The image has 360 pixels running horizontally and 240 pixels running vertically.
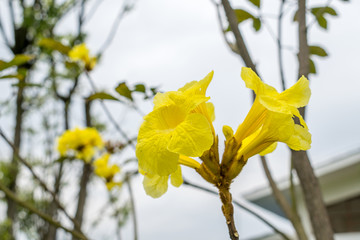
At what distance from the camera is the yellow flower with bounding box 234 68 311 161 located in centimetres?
58

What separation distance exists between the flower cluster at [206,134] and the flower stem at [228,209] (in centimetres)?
1

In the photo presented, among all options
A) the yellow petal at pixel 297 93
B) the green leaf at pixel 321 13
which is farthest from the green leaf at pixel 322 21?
the yellow petal at pixel 297 93

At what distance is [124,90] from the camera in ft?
3.67

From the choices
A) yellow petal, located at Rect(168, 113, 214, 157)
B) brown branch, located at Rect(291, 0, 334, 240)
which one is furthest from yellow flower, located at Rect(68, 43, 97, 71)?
yellow petal, located at Rect(168, 113, 214, 157)

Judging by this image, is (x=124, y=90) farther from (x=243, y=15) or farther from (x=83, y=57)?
(x=83, y=57)

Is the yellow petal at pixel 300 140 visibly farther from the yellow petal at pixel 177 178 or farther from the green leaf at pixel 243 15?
the green leaf at pixel 243 15

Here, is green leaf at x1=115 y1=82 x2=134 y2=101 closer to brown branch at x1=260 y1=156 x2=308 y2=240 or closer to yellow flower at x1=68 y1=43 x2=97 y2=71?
brown branch at x1=260 y1=156 x2=308 y2=240

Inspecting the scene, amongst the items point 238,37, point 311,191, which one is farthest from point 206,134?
point 311,191

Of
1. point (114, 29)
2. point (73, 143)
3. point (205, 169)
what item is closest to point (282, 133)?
point (205, 169)

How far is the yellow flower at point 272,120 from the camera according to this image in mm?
578

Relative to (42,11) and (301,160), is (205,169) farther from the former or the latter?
(42,11)

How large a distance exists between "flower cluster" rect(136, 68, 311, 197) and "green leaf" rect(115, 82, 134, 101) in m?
0.49

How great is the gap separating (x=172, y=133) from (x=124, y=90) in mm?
591

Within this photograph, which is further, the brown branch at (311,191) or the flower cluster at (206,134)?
the brown branch at (311,191)
